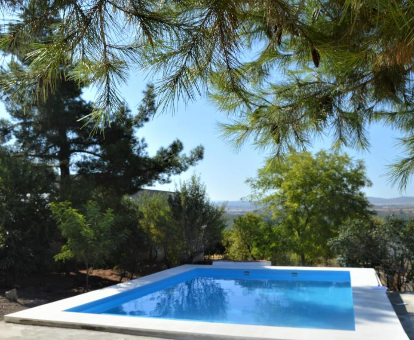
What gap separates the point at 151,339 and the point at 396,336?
3024mm

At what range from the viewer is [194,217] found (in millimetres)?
13328

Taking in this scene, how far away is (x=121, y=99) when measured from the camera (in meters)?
3.27

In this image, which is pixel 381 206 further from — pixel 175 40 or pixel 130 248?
pixel 175 40

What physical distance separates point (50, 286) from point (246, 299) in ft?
15.9

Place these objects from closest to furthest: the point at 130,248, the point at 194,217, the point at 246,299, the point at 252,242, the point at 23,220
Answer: the point at 246,299
the point at 23,220
the point at 130,248
the point at 194,217
the point at 252,242

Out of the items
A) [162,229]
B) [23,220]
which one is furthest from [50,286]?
[162,229]

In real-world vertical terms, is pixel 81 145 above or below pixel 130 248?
above

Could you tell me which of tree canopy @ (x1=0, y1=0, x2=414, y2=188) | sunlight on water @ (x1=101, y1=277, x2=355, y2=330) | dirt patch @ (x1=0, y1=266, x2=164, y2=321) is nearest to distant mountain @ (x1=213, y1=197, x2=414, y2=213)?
dirt patch @ (x1=0, y1=266, x2=164, y2=321)

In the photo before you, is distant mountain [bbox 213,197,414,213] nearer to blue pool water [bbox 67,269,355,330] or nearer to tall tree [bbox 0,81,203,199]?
tall tree [bbox 0,81,203,199]

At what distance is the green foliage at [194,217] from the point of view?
13.3 meters

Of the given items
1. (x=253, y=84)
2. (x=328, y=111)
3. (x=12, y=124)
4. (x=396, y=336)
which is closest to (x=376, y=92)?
(x=328, y=111)

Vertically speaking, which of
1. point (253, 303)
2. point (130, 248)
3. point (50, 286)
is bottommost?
point (253, 303)

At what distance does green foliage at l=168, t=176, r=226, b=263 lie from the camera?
13320mm

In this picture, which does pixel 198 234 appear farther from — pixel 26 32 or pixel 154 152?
pixel 26 32
